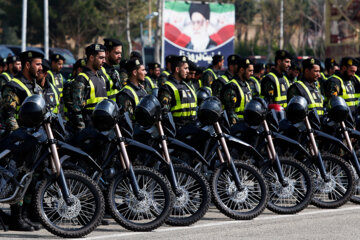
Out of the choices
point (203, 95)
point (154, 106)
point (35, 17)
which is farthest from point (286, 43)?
point (154, 106)

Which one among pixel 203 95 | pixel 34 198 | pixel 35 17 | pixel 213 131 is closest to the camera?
pixel 34 198

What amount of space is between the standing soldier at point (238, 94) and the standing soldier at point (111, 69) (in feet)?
4.89

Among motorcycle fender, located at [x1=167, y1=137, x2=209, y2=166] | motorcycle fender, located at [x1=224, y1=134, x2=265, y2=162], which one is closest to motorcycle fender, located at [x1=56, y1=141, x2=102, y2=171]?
motorcycle fender, located at [x1=167, y1=137, x2=209, y2=166]

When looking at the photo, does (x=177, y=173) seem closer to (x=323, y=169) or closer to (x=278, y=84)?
(x=323, y=169)

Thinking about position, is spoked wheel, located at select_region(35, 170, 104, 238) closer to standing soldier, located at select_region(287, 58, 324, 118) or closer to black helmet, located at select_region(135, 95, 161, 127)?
black helmet, located at select_region(135, 95, 161, 127)

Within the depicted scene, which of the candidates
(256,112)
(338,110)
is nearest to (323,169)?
(338,110)

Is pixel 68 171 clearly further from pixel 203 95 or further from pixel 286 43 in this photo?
pixel 286 43

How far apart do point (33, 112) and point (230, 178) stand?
2289 millimetres

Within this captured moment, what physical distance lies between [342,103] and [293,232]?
259cm

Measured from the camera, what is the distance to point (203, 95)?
12.2 metres

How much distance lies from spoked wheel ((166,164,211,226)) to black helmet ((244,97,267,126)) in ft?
4.62

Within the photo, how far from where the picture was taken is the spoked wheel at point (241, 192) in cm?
848

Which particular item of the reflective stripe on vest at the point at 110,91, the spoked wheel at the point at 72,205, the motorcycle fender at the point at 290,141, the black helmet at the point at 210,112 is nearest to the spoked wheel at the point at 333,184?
the motorcycle fender at the point at 290,141

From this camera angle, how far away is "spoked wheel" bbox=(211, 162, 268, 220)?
27.8ft
